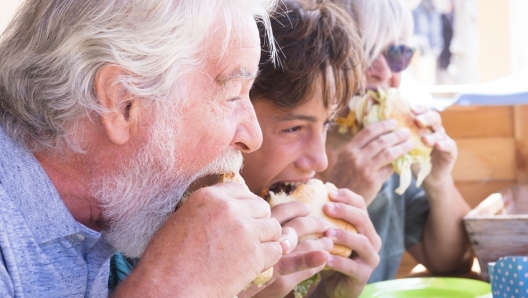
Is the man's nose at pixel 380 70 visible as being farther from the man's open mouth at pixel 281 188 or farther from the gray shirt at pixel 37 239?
the gray shirt at pixel 37 239

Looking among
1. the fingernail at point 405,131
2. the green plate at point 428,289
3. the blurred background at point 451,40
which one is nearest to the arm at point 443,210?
the fingernail at point 405,131

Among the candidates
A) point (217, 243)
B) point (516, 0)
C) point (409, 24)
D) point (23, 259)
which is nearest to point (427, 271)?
point (409, 24)

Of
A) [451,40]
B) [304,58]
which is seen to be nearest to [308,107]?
[304,58]

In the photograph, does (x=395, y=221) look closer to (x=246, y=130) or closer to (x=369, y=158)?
(x=369, y=158)

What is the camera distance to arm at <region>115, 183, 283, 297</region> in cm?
134

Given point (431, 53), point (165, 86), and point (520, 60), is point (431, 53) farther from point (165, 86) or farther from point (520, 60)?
point (165, 86)

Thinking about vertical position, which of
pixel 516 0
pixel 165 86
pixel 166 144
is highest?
pixel 165 86

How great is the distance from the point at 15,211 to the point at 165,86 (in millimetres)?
402

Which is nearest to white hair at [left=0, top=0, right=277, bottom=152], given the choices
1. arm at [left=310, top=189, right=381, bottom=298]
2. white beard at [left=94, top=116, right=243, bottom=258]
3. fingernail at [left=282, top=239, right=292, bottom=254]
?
white beard at [left=94, top=116, right=243, bottom=258]

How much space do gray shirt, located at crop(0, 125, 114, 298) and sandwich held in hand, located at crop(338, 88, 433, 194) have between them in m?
1.39

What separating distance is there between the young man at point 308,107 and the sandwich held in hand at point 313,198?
0.07 feet

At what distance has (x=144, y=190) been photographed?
164cm

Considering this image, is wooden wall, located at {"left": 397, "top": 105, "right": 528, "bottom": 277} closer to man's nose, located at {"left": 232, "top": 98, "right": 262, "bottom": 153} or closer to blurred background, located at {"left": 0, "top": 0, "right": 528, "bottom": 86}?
man's nose, located at {"left": 232, "top": 98, "right": 262, "bottom": 153}

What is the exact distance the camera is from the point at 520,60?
8484 millimetres
